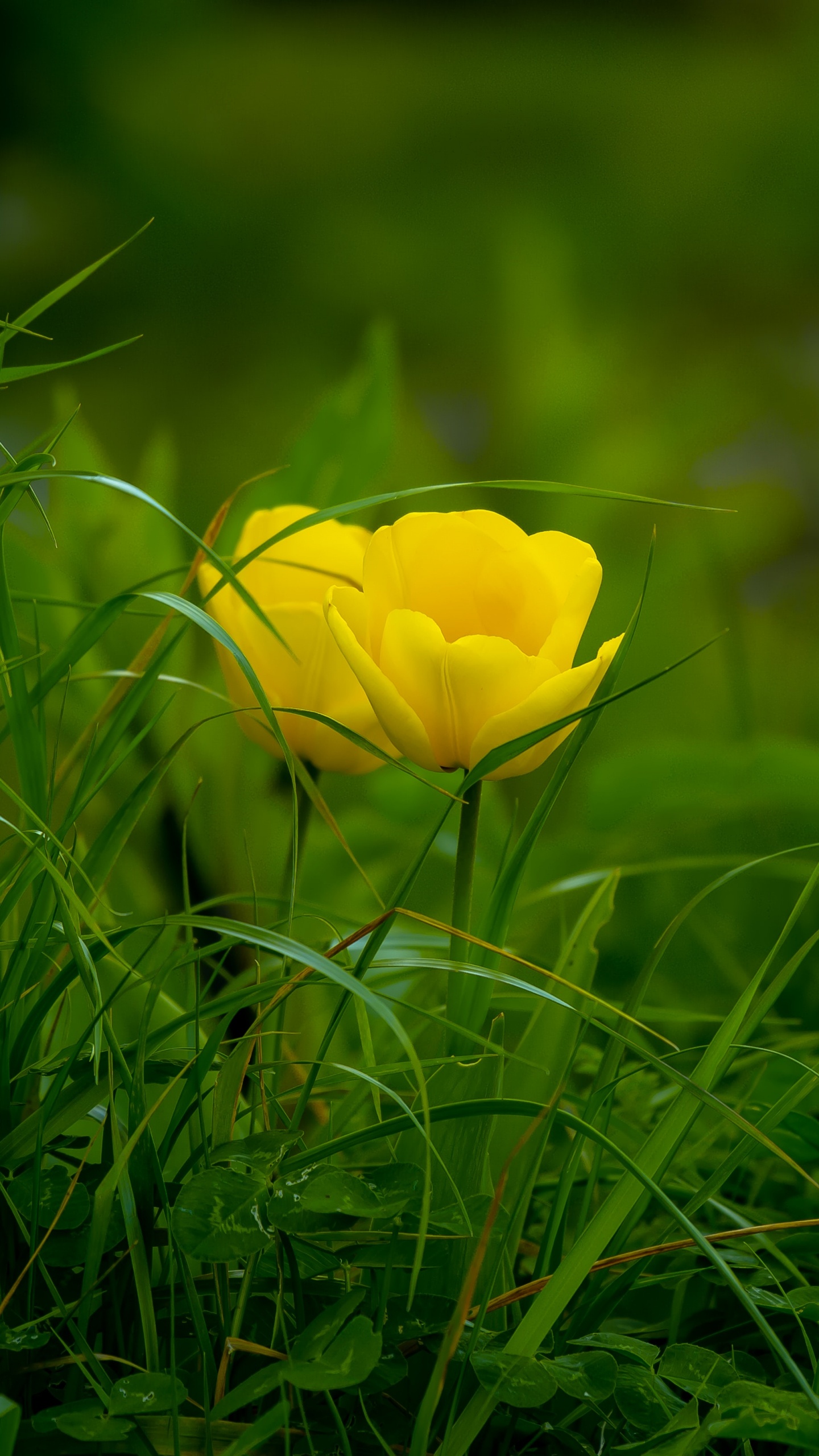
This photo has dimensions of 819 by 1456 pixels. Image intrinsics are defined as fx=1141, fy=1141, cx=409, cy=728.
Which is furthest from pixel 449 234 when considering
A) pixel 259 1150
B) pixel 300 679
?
pixel 259 1150

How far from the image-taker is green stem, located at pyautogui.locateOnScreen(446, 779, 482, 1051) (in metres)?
0.30

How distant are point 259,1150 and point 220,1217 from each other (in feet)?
0.07

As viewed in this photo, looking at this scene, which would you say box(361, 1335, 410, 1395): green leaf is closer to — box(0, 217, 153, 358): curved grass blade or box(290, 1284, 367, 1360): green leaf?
box(290, 1284, 367, 1360): green leaf

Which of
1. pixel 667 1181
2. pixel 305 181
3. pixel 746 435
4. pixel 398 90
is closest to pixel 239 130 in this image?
pixel 305 181

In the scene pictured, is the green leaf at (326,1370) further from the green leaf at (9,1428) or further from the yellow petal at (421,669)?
the yellow petal at (421,669)

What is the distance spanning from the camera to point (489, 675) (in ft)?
0.98

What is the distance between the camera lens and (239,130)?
5.41ft

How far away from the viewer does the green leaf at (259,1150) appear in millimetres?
252

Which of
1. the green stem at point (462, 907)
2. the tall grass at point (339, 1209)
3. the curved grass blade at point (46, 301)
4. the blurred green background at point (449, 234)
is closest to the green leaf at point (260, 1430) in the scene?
the tall grass at point (339, 1209)

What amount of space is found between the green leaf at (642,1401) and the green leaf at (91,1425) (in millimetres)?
106

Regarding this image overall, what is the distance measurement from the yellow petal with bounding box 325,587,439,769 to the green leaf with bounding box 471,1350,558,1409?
0.15m

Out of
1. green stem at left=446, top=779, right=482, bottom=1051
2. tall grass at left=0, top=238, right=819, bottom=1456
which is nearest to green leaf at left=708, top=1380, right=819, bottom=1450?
tall grass at left=0, top=238, right=819, bottom=1456

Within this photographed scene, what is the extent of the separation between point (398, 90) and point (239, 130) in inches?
9.4

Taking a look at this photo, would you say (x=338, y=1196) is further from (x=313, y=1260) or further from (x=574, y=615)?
(x=574, y=615)
